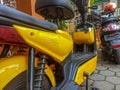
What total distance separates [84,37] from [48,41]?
4.43 feet

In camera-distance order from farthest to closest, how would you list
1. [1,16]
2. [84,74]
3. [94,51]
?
1. [94,51]
2. [84,74]
3. [1,16]

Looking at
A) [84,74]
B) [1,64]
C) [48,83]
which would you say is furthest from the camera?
[84,74]

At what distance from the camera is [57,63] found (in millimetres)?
1845

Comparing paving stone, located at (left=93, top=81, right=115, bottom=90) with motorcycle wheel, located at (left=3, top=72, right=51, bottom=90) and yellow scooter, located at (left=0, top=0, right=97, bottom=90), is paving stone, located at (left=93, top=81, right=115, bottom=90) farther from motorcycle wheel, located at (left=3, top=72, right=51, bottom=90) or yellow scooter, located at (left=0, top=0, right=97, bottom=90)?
motorcycle wheel, located at (left=3, top=72, right=51, bottom=90)

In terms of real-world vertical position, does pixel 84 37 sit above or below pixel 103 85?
above

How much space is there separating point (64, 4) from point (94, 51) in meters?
1.12

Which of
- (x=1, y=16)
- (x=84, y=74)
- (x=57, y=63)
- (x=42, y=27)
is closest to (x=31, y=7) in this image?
(x=84, y=74)

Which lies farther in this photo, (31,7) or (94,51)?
(31,7)

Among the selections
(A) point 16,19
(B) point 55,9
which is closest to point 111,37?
(B) point 55,9

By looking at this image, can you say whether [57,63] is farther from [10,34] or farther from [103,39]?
[103,39]

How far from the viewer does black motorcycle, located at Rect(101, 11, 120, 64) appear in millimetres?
3499

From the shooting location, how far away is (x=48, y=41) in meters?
→ 1.51

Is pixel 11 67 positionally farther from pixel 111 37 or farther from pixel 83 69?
pixel 111 37

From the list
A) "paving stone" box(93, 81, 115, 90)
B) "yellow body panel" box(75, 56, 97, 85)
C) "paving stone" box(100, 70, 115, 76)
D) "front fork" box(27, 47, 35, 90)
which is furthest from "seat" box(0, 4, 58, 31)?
"paving stone" box(100, 70, 115, 76)
